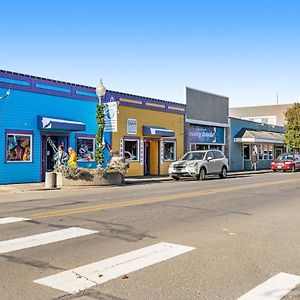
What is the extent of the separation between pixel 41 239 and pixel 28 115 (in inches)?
557

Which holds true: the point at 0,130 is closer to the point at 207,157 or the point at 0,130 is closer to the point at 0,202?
the point at 0,202

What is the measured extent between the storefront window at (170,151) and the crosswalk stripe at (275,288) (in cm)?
Result: 2392

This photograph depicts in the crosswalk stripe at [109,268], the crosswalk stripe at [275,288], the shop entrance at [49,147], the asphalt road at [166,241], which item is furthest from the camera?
the shop entrance at [49,147]

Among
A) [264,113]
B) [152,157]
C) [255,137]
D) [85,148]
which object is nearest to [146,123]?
[152,157]

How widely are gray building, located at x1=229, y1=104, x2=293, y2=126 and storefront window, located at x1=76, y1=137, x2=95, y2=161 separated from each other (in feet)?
145

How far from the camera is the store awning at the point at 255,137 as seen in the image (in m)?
36.8

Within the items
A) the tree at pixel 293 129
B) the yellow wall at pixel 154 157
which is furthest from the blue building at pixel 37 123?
the tree at pixel 293 129

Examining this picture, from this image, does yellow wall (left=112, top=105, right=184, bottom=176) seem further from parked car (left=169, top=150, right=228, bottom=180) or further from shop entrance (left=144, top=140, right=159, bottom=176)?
parked car (left=169, top=150, right=228, bottom=180)

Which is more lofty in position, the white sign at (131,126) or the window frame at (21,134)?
the white sign at (131,126)

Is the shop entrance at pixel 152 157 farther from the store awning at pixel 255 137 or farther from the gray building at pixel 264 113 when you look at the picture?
the gray building at pixel 264 113

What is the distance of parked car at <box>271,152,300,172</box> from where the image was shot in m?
34.9

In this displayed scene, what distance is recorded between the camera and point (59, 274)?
207 inches

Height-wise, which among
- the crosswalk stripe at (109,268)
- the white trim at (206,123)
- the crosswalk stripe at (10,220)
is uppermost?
the white trim at (206,123)

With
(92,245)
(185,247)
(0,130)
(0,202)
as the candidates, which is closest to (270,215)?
(185,247)
